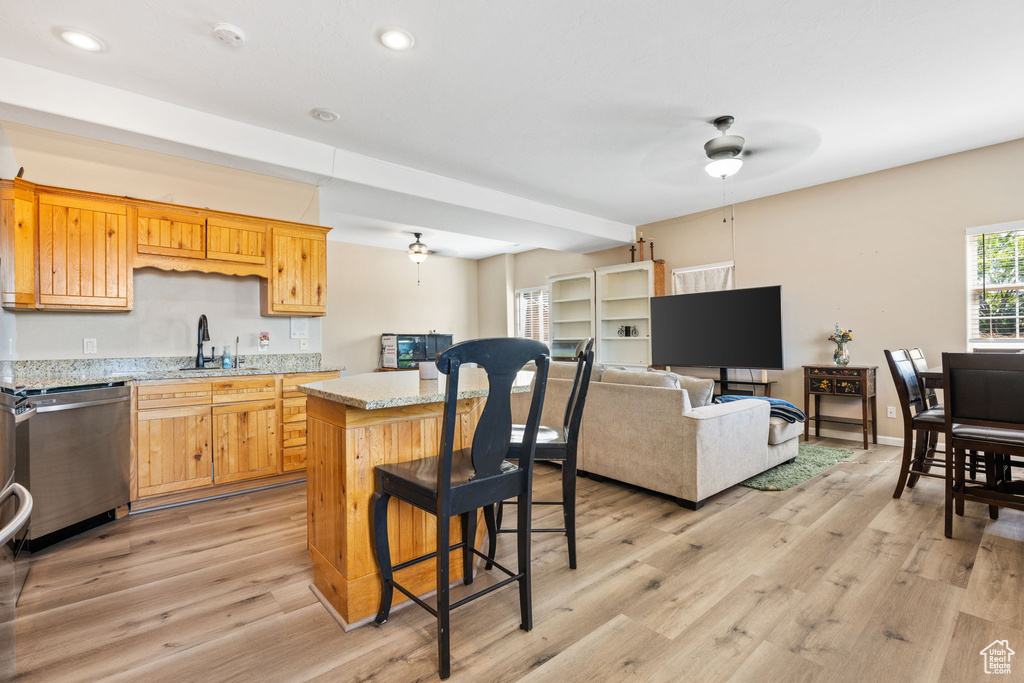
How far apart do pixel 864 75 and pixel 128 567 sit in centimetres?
498

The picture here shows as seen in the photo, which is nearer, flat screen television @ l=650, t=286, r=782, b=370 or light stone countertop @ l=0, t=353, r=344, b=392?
light stone countertop @ l=0, t=353, r=344, b=392

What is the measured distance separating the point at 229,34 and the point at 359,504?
2488 millimetres

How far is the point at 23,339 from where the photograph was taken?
3209 millimetres

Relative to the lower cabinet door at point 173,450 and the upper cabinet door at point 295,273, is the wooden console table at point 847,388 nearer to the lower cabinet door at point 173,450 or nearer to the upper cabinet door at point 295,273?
the upper cabinet door at point 295,273

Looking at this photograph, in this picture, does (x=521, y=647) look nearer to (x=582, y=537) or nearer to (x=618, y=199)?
(x=582, y=537)

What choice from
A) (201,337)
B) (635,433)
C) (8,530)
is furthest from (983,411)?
(201,337)

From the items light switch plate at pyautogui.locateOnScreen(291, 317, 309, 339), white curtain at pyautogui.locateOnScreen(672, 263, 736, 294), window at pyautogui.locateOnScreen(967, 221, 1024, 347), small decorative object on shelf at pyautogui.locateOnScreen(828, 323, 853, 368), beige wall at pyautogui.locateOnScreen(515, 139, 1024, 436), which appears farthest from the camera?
white curtain at pyautogui.locateOnScreen(672, 263, 736, 294)

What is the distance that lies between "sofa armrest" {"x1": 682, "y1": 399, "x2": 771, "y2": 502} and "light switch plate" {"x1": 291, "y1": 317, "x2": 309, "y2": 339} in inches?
135

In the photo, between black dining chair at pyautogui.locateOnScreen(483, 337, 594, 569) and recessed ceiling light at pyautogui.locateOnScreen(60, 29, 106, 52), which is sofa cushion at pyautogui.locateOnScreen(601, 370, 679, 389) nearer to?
black dining chair at pyautogui.locateOnScreen(483, 337, 594, 569)

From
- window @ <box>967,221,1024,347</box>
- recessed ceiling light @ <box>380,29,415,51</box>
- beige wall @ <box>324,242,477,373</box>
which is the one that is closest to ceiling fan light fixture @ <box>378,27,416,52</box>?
recessed ceiling light @ <box>380,29,415,51</box>

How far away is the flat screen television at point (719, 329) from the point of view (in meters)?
5.04

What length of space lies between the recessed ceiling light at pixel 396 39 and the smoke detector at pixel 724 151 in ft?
7.49

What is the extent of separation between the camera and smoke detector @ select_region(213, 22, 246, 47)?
2406 mm

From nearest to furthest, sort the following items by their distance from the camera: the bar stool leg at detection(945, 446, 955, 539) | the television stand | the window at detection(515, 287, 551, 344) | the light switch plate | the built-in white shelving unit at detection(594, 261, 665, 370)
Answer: the bar stool leg at detection(945, 446, 955, 539) → the light switch plate → the television stand → the built-in white shelving unit at detection(594, 261, 665, 370) → the window at detection(515, 287, 551, 344)
